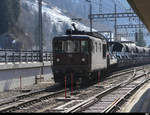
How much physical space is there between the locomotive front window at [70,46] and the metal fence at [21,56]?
308 centimetres

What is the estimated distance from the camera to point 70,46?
23219 mm

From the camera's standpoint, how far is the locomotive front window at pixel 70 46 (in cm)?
2298

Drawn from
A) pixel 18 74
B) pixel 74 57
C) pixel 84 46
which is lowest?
pixel 18 74

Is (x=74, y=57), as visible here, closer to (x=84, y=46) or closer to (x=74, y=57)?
(x=74, y=57)

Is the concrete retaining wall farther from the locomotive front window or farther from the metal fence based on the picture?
the locomotive front window

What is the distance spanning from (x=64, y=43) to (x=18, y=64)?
3.43 metres

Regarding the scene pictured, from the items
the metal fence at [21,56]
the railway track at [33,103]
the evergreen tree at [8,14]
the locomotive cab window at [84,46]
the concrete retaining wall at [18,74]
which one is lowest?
the railway track at [33,103]

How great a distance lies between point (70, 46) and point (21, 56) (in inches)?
174

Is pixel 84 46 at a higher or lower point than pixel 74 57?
higher

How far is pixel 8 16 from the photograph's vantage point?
273 feet

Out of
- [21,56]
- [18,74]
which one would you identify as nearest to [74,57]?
[18,74]

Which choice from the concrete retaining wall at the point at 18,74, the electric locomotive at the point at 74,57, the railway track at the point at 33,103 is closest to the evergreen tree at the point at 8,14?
the concrete retaining wall at the point at 18,74

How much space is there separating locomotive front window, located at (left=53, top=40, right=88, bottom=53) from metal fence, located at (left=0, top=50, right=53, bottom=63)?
10.1ft

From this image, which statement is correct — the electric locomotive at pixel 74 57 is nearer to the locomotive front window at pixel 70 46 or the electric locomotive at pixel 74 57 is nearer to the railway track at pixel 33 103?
the locomotive front window at pixel 70 46
